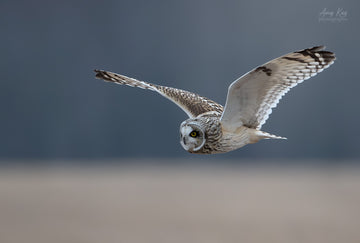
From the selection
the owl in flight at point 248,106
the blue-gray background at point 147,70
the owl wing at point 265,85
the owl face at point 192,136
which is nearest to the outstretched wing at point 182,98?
the owl in flight at point 248,106

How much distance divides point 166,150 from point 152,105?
121cm

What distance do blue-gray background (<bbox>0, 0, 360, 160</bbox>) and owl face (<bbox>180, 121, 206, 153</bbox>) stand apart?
2285 millimetres

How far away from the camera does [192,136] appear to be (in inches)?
53.9

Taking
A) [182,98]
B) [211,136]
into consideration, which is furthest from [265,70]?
[182,98]

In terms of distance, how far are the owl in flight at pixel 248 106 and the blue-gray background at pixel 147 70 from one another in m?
1.92

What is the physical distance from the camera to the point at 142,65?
532cm

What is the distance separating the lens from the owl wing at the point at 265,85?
4.80 feet

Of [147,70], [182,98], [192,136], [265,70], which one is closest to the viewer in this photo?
[192,136]

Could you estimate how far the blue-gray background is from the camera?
4445 mm

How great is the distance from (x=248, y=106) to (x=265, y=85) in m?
0.10

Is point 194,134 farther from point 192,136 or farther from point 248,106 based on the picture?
point 248,106

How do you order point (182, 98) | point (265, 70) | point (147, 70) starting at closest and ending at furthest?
point (265, 70), point (182, 98), point (147, 70)

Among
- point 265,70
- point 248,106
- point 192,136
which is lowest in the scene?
point 192,136

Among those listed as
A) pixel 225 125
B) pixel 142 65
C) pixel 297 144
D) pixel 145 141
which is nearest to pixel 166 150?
pixel 145 141
